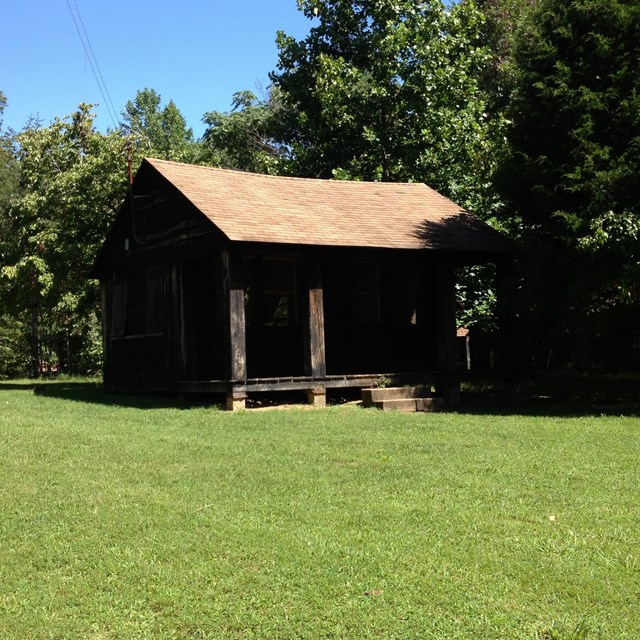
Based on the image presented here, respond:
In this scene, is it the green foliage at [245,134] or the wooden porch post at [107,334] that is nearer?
the wooden porch post at [107,334]

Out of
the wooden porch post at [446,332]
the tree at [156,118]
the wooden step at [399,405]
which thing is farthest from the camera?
the tree at [156,118]

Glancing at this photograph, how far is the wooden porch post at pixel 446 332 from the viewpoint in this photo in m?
17.2

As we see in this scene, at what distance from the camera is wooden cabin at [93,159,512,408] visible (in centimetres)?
1559

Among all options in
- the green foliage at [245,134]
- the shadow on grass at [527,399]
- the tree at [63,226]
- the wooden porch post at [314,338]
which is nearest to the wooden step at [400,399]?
the shadow on grass at [527,399]

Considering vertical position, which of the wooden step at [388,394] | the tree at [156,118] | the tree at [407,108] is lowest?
the wooden step at [388,394]

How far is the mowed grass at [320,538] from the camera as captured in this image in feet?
13.7

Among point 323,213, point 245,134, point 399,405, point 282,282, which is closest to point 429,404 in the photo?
point 399,405

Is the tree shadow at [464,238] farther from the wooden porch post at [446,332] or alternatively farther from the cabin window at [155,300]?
the cabin window at [155,300]

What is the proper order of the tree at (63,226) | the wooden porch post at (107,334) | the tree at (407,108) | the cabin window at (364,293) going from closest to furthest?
the cabin window at (364,293)
the wooden porch post at (107,334)
the tree at (63,226)
the tree at (407,108)

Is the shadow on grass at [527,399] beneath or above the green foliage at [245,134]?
beneath

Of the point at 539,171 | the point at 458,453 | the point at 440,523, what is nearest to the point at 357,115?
the point at 539,171

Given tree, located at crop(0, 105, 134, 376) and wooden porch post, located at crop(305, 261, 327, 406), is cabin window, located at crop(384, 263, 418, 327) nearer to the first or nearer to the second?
wooden porch post, located at crop(305, 261, 327, 406)

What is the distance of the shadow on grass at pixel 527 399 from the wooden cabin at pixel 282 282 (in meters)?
0.54

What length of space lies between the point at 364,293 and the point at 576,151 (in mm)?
6276
